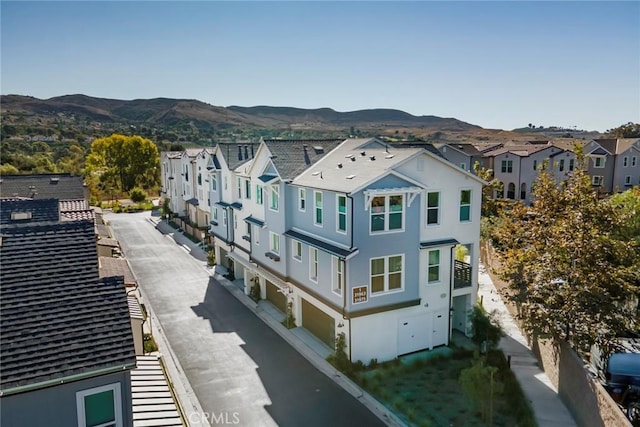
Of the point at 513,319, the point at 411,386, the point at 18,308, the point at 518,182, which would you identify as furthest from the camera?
the point at 518,182

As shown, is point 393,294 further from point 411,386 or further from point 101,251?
point 101,251

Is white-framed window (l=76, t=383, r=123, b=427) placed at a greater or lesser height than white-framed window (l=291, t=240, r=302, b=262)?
lesser

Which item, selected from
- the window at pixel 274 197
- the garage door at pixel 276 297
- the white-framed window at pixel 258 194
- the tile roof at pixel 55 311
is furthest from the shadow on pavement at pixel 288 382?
the tile roof at pixel 55 311

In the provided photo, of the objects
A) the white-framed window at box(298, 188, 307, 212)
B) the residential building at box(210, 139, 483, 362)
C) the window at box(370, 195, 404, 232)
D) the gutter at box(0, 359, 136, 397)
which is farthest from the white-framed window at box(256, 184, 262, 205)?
the gutter at box(0, 359, 136, 397)

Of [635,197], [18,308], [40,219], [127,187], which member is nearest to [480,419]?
[18,308]

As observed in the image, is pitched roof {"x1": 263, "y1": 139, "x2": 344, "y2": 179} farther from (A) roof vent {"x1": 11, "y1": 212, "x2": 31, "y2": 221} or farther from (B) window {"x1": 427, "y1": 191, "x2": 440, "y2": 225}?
(A) roof vent {"x1": 11, "y1": 212, "x2": 31, "y2": 221}

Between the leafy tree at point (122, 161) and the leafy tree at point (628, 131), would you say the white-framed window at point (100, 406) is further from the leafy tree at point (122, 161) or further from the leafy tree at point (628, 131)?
the leafy tree at point (628, 131)
